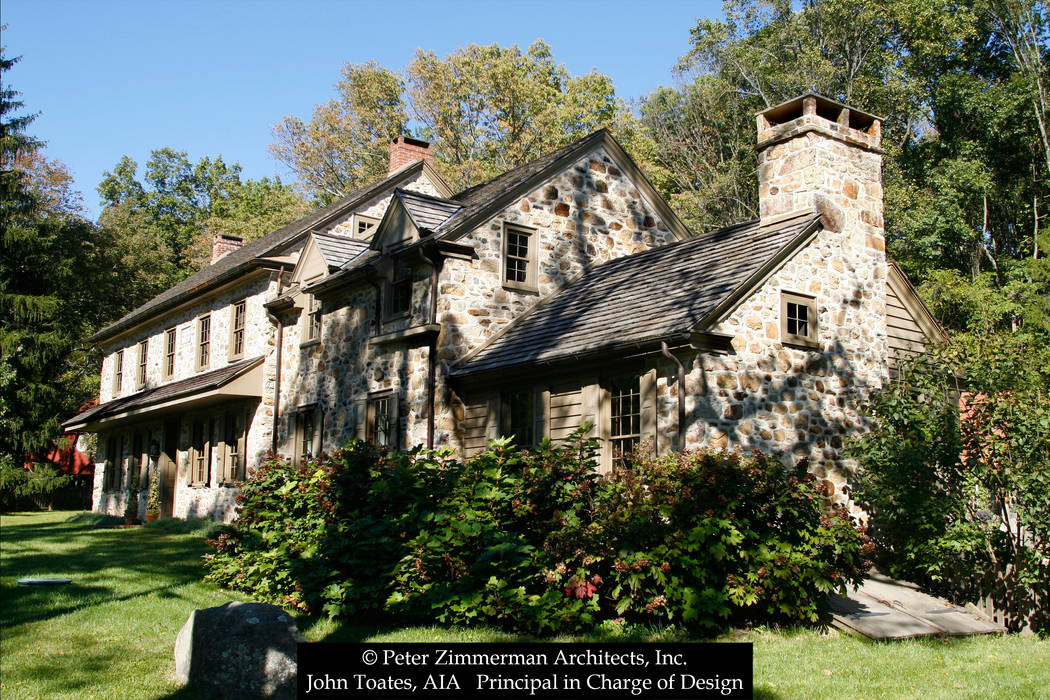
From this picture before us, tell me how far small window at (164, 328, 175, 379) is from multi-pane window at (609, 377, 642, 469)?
1736cm

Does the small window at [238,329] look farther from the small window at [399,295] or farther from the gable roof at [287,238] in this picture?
the small window at [399,295]

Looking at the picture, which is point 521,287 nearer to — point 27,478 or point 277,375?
point 277,375

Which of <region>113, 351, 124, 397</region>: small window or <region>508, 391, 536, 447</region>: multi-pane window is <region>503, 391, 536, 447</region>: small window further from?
<region>113, 351, 124, 397</region>: small window

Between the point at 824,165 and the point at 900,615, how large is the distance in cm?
652

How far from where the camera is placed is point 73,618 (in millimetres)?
9898

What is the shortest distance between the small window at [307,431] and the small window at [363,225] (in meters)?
5.79

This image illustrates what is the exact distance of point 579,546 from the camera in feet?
29.3

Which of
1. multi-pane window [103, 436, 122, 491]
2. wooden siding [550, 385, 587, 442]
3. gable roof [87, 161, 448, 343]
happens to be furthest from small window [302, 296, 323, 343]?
multi-pane window [103, 436, 122, 491]

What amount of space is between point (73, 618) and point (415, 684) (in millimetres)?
5234

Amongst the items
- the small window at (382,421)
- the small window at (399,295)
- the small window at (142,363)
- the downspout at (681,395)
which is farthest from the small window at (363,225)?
the downspout at (681,395)

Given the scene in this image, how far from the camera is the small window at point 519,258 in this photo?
16.2 meters

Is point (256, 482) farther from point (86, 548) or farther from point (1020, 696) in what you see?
point (1020, 696)

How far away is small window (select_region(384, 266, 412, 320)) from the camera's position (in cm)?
1620

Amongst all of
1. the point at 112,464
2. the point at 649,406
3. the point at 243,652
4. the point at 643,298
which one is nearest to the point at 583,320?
the point at 643,298
